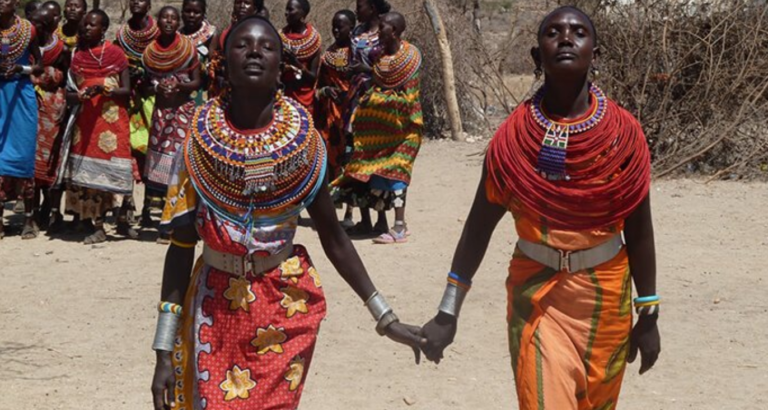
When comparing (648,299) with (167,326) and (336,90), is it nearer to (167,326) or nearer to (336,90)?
(167,326)

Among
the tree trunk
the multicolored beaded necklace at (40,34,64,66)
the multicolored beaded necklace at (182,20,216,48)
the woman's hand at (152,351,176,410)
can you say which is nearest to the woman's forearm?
the woman's hand at (152,351,176,410)

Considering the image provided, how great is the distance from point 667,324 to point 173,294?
13.0ft

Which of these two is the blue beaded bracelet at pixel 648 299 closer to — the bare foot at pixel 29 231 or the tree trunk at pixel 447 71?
the bare foot at pixel 29 231

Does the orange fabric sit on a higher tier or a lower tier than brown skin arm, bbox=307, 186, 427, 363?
lower

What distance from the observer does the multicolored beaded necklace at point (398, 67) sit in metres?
8.78

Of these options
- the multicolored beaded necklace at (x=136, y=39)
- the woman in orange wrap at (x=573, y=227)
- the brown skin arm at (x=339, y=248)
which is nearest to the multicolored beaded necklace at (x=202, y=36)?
the multicolored beaded necklace at (x=136, y=39)

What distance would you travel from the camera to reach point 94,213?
9.27 meters

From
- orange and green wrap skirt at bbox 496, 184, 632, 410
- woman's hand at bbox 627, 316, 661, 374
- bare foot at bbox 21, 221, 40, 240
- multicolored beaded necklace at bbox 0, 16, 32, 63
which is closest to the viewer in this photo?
orange and green wrap skirt at bbox 496, 184, 632, 410

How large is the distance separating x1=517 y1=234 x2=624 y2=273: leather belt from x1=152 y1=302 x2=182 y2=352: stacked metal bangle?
122cm

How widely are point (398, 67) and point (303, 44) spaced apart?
3.26ft

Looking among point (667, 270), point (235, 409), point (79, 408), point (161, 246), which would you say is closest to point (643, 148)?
point (235, 409)

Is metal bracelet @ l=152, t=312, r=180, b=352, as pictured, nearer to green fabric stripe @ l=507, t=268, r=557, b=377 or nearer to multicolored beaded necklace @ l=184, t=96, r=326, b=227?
multicolored beaded necklace @ l=184, t=96, r=326, b=227

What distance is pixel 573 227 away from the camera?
3719 millimetres

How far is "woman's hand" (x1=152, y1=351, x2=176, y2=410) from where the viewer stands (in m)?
3.58
